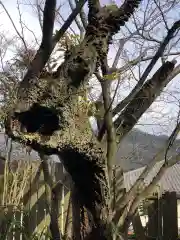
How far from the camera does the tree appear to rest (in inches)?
147

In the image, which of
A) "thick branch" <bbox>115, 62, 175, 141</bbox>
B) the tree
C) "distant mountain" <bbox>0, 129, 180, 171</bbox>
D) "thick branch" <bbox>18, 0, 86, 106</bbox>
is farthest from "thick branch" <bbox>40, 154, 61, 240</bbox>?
"thick branch" <bbox>18, 0, 86, 106</bbox>

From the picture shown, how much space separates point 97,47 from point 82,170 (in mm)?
1316

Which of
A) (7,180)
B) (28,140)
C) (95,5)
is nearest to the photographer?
(28,140)

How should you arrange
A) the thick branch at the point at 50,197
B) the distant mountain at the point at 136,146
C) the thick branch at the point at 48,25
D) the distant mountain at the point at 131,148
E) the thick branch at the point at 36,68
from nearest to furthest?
the thick branch at the point at 36,68, the thick branch at the point at 48,25, the thick branch at the point at 50,197, the distant mountain at the point at 131,148, the distant mountain at the point at 136,146

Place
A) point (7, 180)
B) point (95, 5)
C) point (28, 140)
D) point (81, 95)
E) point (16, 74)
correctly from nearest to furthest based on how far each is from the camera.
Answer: point (28, 140)
point (81, 95)
point (95, 5)
point (16, 74)
point (7, 180)

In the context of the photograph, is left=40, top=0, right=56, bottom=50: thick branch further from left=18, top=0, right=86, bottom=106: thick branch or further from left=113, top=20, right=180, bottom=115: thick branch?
left=113, top=20, right=180, bottom=115: thick branch

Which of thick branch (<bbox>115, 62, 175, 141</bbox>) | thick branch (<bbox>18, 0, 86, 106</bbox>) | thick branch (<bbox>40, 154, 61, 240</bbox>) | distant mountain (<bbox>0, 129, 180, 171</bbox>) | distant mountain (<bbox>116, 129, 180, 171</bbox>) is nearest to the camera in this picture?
thick branch (<bbox>18, 0, 86, 106</bbox>)

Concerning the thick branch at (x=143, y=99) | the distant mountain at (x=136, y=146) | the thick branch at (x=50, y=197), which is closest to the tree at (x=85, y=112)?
the thick branch at (x=143, y=99)

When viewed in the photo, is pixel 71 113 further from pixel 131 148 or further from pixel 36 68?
pixel 131 148

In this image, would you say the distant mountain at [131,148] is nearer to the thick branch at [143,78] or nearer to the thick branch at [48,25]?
the thick branch at [143,78]

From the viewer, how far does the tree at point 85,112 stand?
3.74m

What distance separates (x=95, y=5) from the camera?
14.9 feet

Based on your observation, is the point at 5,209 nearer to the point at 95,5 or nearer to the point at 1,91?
the point at 1,91

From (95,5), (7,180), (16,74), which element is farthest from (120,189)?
(95,5)
